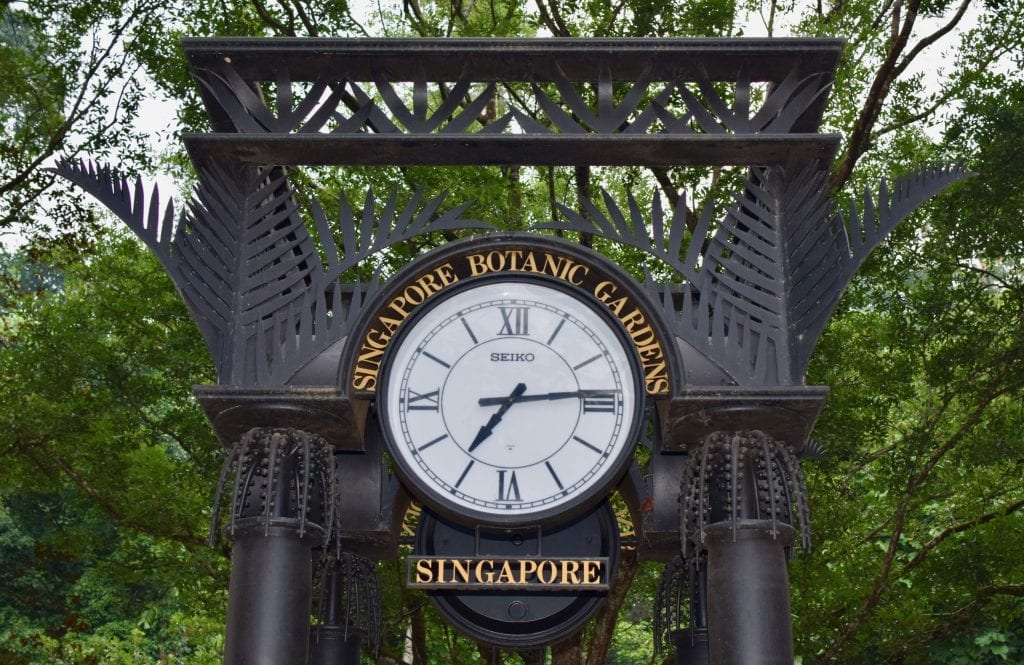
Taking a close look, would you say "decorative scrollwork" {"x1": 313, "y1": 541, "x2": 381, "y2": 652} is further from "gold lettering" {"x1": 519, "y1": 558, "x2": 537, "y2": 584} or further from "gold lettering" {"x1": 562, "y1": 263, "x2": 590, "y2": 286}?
"gold lettering" {"x1": 562, "y1": 263, "x2": 590, "y2": 286}

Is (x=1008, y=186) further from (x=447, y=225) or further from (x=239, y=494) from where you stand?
(x=239, y=494)

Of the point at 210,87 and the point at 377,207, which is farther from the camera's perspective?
the point at 377,207

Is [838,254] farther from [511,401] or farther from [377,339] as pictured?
[377,339]

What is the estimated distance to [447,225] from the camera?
22.0 ft

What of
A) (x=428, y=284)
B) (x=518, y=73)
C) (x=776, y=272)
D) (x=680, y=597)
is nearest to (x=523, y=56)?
(x=518, y=73)

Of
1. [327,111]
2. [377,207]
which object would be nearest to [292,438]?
[327,111]

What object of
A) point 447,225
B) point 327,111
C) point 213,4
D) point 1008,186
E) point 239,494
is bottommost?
point 239,494

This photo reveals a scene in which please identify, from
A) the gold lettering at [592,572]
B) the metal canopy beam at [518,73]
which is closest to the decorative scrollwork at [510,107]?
the metal canopy beam at [518,73]

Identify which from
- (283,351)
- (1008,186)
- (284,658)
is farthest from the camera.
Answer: (1008,186)

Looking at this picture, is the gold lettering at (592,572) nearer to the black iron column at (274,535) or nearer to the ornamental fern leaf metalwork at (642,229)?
the black iron column at (274,535)

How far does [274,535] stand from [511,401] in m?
1.26

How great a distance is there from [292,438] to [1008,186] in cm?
824

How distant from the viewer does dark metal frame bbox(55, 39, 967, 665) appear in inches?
248

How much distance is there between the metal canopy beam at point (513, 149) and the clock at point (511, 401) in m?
0.67
